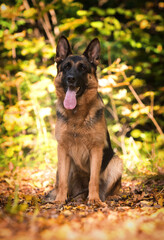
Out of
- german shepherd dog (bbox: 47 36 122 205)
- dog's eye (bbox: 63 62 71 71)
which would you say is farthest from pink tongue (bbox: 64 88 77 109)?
dog's eye (bbox: 63 62 71 71)

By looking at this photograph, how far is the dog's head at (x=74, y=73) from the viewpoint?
12.1ft

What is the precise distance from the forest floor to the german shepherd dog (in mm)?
331

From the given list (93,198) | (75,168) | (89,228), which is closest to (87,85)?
(75,168)

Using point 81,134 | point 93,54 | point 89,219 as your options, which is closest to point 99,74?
point 93,54

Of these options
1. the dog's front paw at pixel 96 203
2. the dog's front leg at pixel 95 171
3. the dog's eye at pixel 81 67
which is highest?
the dog's eye at pixel 81 67

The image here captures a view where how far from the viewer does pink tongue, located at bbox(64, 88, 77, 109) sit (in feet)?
11.9

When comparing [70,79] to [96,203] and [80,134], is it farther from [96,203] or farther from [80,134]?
[96,203]

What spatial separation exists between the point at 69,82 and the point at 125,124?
4.24 metres

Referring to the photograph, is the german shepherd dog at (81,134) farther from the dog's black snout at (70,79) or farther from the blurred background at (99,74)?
the blurred background at (99,74)

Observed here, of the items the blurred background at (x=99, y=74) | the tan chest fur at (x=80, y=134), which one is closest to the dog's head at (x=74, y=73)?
the tan chest fur at (x=80, y=134)

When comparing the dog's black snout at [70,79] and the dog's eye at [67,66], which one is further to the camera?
the dog's eye at [67,66]

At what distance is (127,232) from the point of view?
1486 millimetres

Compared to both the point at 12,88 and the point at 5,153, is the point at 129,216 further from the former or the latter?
the point at 12,88

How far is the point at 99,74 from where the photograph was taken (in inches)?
307
